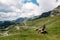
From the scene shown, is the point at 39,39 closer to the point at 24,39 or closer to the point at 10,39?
the point at 24,39

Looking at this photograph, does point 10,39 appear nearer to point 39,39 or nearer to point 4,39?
point 4,39

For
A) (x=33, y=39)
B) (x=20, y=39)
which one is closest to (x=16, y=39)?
(x=20, y=39)

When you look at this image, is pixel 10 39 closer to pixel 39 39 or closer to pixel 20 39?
pixel 20 39

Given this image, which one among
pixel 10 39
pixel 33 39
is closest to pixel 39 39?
pixel 33 39

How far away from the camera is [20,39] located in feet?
458

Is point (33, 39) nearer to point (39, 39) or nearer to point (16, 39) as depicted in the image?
point (39, 39)

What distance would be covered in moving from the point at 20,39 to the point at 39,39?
675 inches

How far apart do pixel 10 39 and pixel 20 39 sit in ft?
29.5

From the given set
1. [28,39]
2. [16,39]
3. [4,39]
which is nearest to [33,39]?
[28,39]

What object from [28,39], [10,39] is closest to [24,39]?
[28,39]

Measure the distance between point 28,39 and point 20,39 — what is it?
24.1ft

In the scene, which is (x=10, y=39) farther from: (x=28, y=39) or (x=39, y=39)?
(x=39, y=39)

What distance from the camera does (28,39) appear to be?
465 feet

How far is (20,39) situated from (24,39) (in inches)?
168
